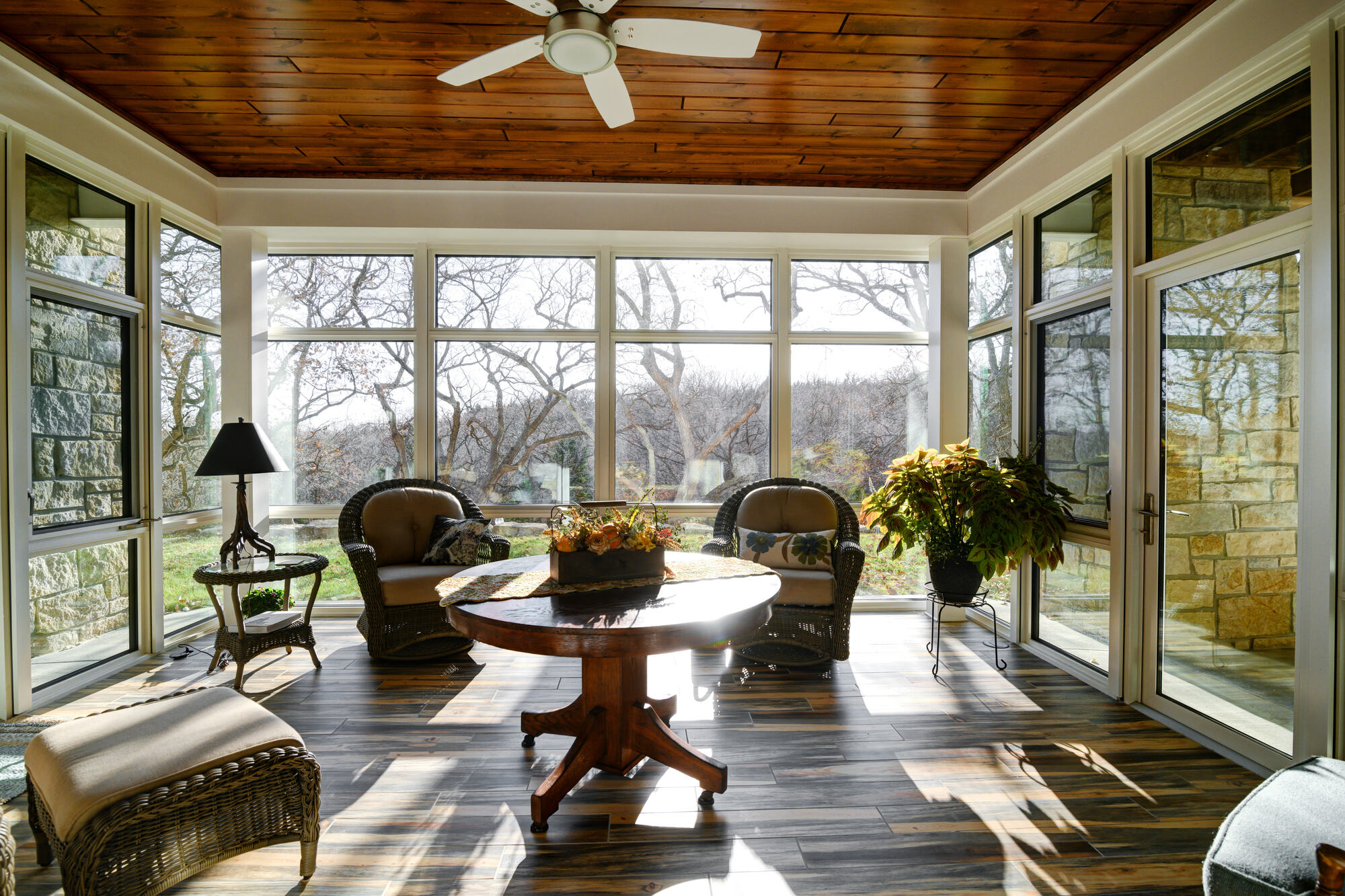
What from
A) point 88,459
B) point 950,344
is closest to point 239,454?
point 88,459

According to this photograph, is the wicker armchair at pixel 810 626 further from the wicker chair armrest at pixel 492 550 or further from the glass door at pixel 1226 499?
the glass door at pixel 1226 499

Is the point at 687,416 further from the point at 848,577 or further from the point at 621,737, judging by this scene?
the point at 621,737

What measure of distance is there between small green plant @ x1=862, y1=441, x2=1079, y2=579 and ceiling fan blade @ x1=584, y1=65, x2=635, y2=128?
7.90 feet

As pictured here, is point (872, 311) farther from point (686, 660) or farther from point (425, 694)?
point (425, 694)

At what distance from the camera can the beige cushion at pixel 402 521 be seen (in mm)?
4000

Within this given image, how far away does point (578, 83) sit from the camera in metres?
3.13

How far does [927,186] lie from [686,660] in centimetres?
361

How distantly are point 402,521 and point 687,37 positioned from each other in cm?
317

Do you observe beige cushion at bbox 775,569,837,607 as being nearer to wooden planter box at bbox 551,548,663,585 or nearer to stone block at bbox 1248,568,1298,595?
wooden planter box at bbox 551,548,663,585

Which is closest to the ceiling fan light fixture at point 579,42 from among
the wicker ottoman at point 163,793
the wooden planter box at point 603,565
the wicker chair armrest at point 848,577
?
the wooden planter box at point 603,565

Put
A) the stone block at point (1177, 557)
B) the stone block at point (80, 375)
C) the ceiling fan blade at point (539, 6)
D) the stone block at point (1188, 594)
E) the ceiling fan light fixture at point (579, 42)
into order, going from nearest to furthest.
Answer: the ceiling fan blade at point (539, 6), the ceiling fan light fixture at point (579, 42), the stone block at point (1188, 594), the stone block at point (1177, 557), the stone block at point (80, 375)

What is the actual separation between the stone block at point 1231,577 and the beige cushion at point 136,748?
138 inches

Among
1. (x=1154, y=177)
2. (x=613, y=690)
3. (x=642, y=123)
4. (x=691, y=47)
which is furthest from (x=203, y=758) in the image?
(x=1154, y=177)

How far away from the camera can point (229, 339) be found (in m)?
4.42
